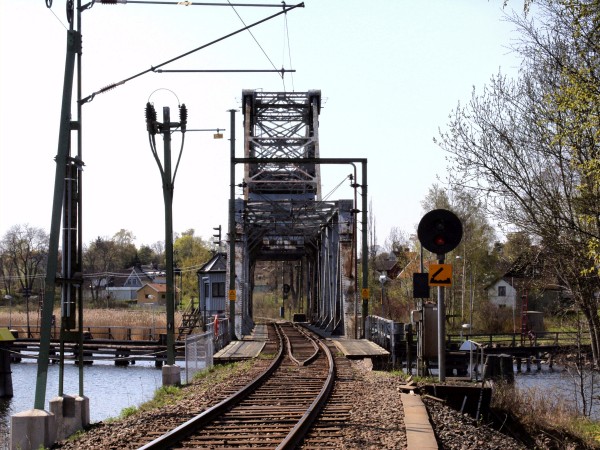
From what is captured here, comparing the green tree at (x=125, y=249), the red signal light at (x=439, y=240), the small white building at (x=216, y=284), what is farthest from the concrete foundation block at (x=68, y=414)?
the green tree at (x=125, y=249)

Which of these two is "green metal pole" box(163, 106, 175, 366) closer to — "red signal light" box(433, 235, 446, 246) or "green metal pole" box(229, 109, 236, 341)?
"red signal light" box(433, 235, 446, 246)

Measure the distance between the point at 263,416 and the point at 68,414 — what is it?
8.56ft

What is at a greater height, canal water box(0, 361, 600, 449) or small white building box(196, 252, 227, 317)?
small white building box(196, 252, 227, 317)

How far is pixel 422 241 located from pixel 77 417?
5849mm

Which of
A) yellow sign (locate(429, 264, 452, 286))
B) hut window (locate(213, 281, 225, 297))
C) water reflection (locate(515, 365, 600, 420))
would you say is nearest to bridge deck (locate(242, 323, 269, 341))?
water reflection (locate(515, 365, 600, 420))

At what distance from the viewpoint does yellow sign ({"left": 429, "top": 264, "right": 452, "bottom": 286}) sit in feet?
44.1

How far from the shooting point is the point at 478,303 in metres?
66.4

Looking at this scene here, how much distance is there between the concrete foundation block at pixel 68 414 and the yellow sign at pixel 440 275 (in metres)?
5.44

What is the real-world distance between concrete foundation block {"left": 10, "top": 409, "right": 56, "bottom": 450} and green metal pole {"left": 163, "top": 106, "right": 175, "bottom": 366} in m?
7.89

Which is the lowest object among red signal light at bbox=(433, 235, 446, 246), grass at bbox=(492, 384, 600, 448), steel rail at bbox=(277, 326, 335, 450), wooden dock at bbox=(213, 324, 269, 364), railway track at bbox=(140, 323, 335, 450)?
grass at bbox=(492, 384, 600, 448)

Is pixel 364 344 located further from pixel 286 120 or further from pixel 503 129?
pixel 286 120

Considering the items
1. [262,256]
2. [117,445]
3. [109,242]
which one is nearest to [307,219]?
[262,256]

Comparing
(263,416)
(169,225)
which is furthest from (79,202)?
(169,225)

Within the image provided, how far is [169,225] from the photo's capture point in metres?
19.5
